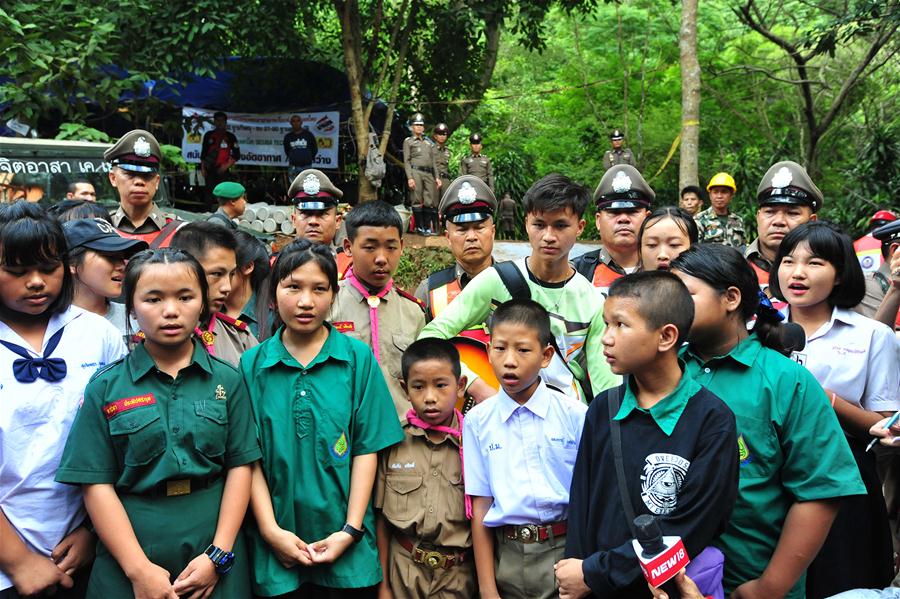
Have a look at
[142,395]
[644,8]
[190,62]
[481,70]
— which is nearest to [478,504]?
[142,395]

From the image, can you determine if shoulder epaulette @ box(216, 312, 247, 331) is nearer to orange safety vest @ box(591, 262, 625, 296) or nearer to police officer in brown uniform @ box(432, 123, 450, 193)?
orange safety vest @ box(591, 262, 625, 296)

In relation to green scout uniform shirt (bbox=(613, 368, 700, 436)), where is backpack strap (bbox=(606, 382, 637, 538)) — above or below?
below

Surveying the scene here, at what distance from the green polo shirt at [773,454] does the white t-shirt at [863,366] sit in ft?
2.57

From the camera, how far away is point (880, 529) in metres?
3.24

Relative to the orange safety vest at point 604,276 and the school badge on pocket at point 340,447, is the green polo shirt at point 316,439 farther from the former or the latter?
the orange safety vest at point 604,276

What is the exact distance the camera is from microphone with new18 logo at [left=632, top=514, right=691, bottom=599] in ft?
7.63

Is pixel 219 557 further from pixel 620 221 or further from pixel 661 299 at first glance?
pixel 620 221

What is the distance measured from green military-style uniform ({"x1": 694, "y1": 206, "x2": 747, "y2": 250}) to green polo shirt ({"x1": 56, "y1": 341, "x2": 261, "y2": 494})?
6.80m

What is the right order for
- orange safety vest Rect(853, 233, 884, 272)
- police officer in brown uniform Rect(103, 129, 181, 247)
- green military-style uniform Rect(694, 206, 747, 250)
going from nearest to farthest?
police officer in brown uniform Rect(103, 129, 181, 247)
orange safety vest Rect(853, 233, 884, 272)
green military-style uniform Rect(694, 206, 747, 250)

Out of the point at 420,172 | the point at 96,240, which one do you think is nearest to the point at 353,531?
the point at 96,240

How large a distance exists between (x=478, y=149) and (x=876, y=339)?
1317 cm

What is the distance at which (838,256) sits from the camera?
349 cm

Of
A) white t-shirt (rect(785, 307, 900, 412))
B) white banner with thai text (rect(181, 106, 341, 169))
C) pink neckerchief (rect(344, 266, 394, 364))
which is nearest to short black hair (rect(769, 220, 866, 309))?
white t-shirt (rect(785, 307, 900, 412))

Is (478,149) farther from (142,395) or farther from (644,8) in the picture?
(142,395)
